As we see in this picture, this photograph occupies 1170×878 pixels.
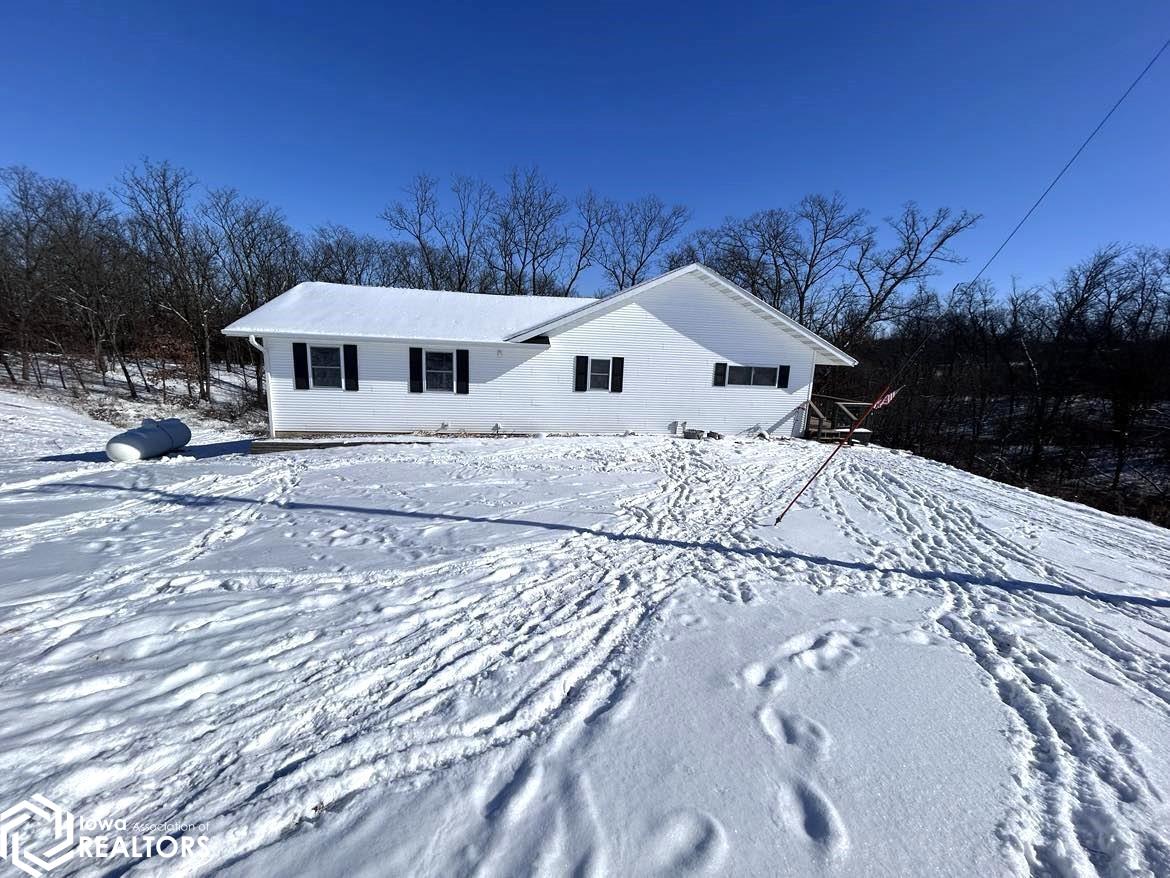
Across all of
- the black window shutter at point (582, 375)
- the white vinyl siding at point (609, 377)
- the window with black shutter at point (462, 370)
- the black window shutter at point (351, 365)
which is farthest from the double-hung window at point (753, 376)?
the black window shutter at point (351, 365)

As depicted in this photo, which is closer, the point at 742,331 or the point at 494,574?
the point at 494,574

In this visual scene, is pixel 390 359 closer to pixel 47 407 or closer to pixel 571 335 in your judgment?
pixel 571 335

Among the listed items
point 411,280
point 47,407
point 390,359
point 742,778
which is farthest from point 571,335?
point 411,280

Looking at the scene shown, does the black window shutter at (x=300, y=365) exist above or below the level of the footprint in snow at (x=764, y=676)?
above

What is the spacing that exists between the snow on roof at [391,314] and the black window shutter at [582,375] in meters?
1.46

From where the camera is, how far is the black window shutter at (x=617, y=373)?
1380 cm

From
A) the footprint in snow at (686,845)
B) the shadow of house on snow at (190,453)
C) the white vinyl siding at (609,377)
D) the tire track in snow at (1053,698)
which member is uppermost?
the white vinyl siding at (609,377)

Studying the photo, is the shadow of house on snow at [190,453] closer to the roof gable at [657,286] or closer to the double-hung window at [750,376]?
the roof gable at [657,286]

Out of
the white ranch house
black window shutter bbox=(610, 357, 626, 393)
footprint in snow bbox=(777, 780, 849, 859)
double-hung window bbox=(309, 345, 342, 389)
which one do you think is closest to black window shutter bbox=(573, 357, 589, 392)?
the white ranch house

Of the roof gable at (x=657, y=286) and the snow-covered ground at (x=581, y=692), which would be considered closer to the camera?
the snow-covered ground at (x=581, y=692)

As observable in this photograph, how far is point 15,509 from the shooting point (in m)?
6.01

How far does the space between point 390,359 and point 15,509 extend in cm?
744

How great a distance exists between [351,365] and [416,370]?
1.64m

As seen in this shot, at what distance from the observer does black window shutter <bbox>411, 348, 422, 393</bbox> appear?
12547mm
